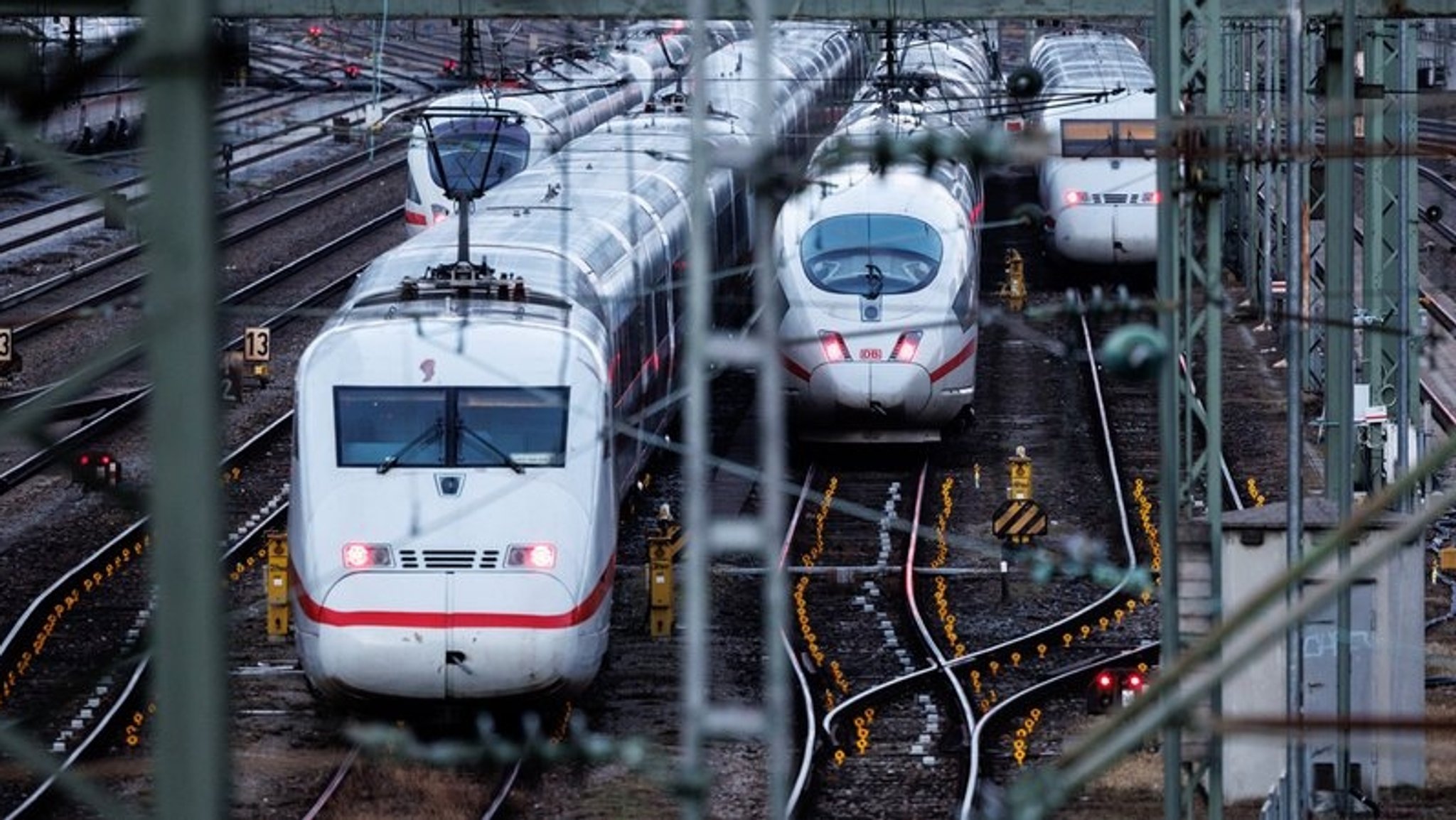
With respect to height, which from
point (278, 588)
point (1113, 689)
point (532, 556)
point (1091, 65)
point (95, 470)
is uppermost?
point (95, 470)

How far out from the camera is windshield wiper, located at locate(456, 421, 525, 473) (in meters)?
14.6

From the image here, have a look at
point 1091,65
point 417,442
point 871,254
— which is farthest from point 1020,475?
point 1091,65

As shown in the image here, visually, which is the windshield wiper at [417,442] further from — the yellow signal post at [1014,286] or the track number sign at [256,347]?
the yellow signal post at [1014,286]

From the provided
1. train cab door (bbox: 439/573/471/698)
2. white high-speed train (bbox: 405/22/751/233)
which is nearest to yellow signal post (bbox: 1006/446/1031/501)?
white high-speed train (bbox: 405/22/751/233)

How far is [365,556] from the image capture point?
1403cm

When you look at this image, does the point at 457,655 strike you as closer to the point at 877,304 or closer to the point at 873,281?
the point at 877,304

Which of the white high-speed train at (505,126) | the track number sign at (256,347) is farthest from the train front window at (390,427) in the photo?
the track number sign at (256,347)

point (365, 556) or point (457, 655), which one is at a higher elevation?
point (365, 556)

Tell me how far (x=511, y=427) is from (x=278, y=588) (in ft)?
10.3

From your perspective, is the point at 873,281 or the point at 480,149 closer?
the point at 873,281

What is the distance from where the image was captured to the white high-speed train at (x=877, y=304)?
21641 mm

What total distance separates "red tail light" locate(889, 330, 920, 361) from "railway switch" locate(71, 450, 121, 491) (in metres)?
5.72

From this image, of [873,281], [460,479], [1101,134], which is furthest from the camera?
[1101,134]

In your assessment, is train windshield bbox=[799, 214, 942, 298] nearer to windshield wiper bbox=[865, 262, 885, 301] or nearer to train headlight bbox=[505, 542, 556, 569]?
windshield wiper bbox=[865, 262, 885, 301]
